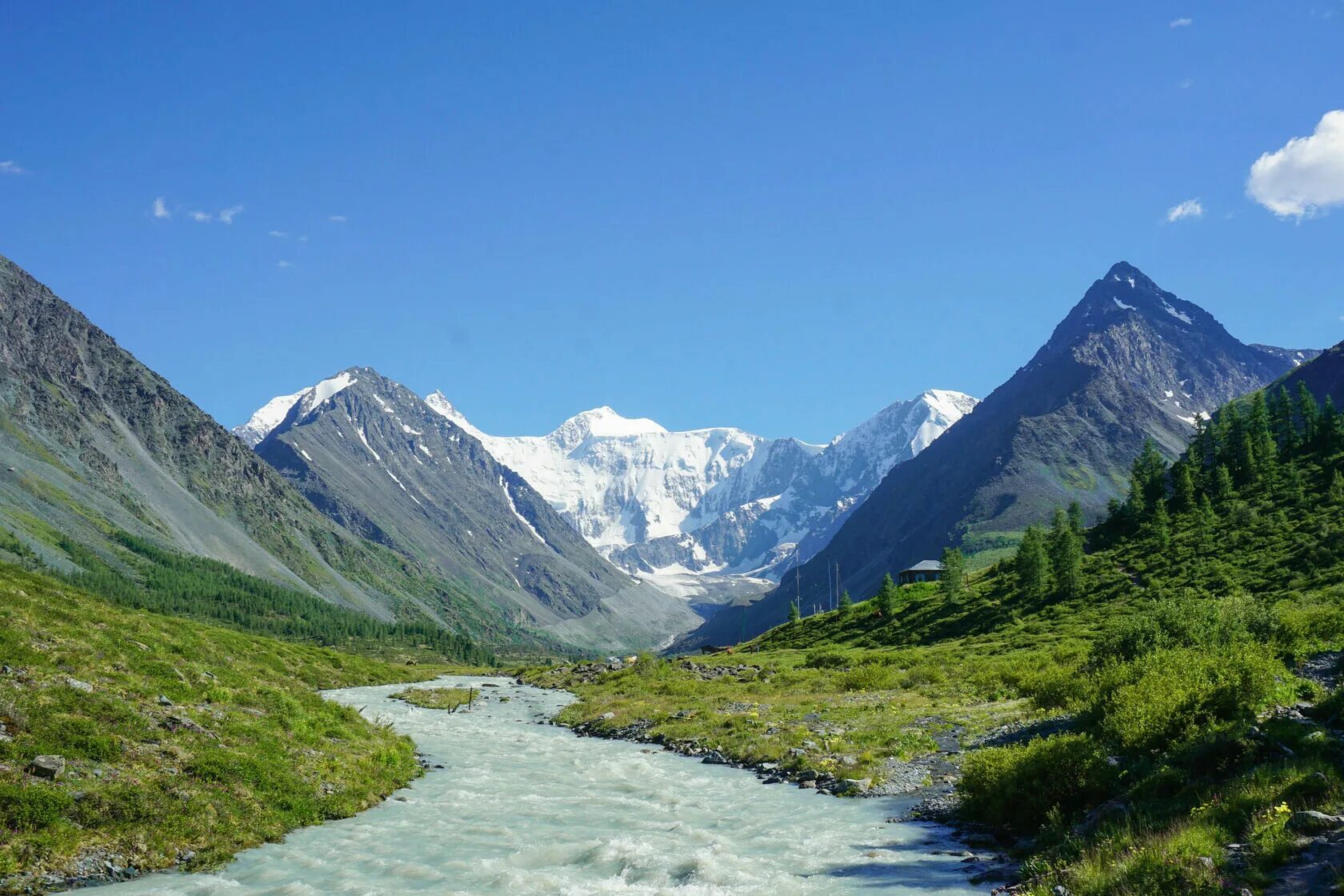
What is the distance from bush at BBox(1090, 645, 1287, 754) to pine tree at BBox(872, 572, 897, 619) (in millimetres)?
111273

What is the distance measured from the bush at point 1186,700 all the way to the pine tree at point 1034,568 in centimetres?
9309

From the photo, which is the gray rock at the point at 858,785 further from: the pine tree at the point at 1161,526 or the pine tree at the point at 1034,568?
the pine tree at the point at 1161,526

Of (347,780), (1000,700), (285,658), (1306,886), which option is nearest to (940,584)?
(1000,700)

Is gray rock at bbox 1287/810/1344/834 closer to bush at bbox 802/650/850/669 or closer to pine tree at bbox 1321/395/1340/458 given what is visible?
bush at bbox 802/650/850/669

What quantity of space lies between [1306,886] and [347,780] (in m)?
32.6

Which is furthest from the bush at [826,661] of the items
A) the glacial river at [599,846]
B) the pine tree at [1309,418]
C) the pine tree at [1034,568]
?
the pine tree at [1309,418]

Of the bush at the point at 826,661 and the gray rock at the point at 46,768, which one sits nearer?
the gray rock at the point at 46,768

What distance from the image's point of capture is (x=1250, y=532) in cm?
10888

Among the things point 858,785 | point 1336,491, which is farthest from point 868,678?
point 1336,491

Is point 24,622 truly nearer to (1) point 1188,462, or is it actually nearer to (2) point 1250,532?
(2) point 1250,532

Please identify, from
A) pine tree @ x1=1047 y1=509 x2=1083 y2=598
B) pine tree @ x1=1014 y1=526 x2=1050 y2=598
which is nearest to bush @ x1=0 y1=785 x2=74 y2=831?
pine tree @ x1=1047 y1=509 x2=1083 y2=598

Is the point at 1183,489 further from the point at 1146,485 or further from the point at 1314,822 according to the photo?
the point at 1314,822

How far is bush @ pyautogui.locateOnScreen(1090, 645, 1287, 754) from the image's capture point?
27.5 meters

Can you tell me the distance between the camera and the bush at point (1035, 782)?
2719cm
